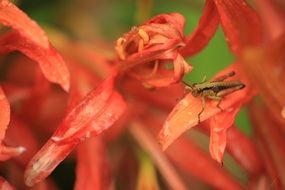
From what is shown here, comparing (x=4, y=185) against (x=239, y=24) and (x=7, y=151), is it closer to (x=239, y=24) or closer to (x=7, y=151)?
(x=7, y=151)

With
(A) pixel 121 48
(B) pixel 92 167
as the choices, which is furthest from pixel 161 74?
(B) pixel 92 167

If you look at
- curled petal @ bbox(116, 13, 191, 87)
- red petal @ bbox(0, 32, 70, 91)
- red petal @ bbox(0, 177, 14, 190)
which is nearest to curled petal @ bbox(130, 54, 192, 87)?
curled petal @ bbox(116, 13, 191, 87)

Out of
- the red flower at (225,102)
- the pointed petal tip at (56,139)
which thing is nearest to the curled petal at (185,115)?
the red flower at (225,102)

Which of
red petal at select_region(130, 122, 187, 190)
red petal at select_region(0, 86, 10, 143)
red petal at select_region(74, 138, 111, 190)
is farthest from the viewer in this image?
red petal at select_region(130, 122, 187, 190)

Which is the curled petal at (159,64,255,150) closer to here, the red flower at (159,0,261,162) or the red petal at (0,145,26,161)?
the red flower at (159,0,261,162)

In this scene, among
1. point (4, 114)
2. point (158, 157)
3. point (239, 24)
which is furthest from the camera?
point (158, 157)

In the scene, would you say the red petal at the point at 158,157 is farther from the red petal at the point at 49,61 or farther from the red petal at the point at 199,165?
the red petal at the point at 49,61

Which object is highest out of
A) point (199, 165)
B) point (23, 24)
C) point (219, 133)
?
point (23, 24)
